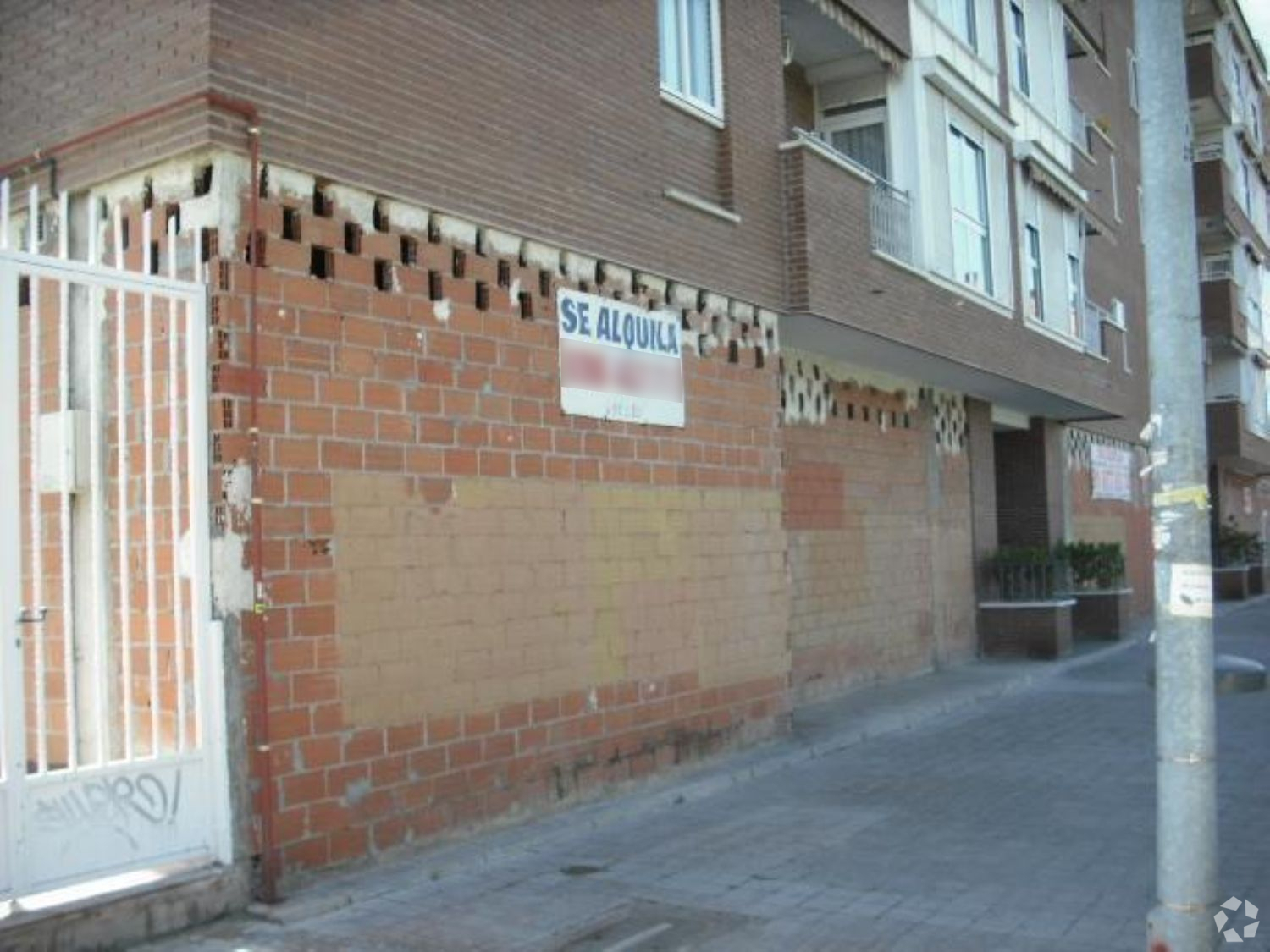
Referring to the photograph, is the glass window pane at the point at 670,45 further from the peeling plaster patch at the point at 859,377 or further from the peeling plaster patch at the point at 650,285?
the peeling plaster patch at the point at 859,377

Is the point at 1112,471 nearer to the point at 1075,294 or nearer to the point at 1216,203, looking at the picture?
the point at 1075,294

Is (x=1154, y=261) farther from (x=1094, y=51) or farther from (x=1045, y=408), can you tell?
(x=1094, y=51)

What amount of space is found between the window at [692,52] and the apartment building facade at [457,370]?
0.04 m

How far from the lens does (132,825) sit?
218 inches

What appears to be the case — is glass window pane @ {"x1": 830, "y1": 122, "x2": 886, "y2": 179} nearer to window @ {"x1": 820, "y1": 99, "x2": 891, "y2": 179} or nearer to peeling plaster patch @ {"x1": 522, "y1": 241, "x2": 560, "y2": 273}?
window @ {"x1": 820, "y1": 99, "x2": 891, "y2": 179}

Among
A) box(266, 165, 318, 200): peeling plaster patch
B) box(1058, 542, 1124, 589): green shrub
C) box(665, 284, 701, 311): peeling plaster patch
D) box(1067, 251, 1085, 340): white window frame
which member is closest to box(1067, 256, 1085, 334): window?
box(1067, 251, 1085, 340): white window frame

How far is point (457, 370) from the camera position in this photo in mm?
7250

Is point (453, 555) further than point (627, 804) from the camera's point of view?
No

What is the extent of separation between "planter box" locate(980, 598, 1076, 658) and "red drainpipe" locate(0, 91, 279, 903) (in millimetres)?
12766

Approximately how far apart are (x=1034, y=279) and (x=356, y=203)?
12563 mm

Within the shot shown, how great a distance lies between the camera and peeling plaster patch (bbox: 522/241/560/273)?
787cm

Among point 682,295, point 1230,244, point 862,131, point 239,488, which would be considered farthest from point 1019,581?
point 1230,244

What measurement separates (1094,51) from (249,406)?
65.5 ft

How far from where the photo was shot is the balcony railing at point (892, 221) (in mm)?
12719
